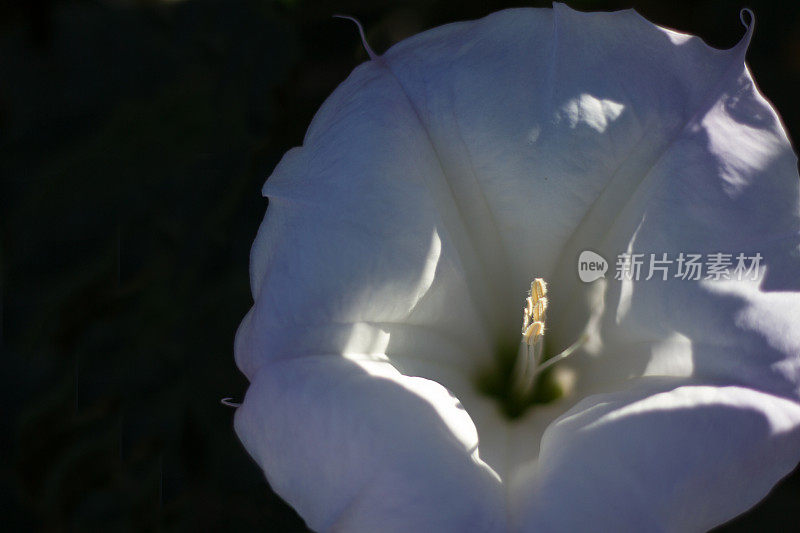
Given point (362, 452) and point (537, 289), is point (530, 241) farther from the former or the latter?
point (362, 452)

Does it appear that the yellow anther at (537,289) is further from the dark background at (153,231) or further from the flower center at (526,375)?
the dark background at (153,231)

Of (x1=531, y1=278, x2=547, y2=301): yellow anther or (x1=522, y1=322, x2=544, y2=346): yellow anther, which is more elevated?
(x1=531, y1=278, x2=547, y2=301): yellow anther

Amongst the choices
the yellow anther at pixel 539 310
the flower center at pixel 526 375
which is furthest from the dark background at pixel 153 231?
the yellow anther at pixel 539 310

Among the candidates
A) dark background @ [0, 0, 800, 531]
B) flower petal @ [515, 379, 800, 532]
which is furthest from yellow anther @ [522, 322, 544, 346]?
dark background @ [0, 0, 800, 531]

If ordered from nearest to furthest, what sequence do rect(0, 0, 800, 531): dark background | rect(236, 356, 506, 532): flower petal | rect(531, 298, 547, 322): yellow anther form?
rect(236, 356, 506, 532): flower petal < rect(531, 298, 547, 322): yellow anther < rect(0, 0, 800, 531): dark background

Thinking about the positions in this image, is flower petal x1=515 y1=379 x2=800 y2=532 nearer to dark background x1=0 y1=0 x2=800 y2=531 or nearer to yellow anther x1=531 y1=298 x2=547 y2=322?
yellow anther x1=531 y1=298 x2=547 y2=322

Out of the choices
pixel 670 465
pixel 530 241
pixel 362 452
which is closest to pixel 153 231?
pixel 530 241

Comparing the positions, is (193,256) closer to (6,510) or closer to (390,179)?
(6,510)
